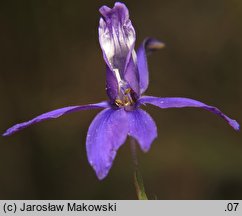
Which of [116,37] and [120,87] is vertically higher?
[116,37]

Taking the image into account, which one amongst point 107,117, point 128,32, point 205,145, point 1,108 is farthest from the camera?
point 1,108

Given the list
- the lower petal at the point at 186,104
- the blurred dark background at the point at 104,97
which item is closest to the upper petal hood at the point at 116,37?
the lower petal at the point at 186,104

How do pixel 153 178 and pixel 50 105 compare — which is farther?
pixel 50 105

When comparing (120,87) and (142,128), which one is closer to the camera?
(142,128)

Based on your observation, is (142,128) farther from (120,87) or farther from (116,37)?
(116,37)

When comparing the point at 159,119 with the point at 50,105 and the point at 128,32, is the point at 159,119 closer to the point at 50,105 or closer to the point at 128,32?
Result: the point at 50,105

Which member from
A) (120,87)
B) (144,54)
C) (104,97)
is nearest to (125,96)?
(120,87)
